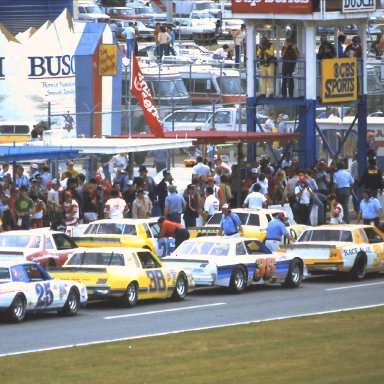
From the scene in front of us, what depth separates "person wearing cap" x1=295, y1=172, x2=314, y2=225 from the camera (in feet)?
118

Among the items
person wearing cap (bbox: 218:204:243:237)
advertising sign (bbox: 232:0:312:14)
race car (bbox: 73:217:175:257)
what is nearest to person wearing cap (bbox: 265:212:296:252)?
person wearing cap (bbox: 218:204:243:237)

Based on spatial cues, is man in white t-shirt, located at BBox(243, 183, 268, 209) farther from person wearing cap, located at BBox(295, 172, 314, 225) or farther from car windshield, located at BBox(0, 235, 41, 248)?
car windshield, located at BBox(0, 235, 41, 248)

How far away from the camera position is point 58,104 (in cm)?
4788

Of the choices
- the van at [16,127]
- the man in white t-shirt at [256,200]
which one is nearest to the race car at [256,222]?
the man in white t-shirt at [256,200]

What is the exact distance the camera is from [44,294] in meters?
24.1

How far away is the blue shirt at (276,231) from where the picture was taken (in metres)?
30.8

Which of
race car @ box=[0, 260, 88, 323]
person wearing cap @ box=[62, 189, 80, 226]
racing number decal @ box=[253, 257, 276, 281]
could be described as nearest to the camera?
race car @ box=[0, 260, 88, 323]

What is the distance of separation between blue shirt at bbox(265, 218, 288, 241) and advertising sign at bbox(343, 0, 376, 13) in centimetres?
1055

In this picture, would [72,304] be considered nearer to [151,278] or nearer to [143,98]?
[151,278]

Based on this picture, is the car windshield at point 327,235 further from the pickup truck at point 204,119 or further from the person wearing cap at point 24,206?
the pickup truck at point 204,119

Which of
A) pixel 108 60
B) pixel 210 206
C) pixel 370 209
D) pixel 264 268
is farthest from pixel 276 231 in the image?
pixel 108 60

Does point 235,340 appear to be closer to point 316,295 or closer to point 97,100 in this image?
point 316,295

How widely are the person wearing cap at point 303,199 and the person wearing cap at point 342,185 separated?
1627 millimetres

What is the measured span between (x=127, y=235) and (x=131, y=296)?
466 cm
